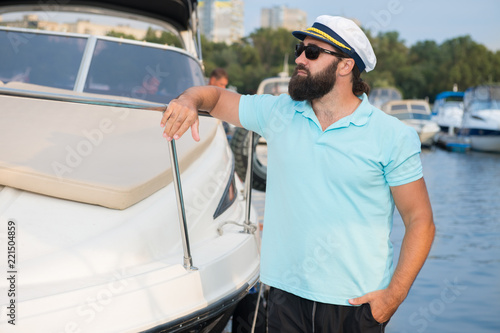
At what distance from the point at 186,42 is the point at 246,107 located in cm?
466

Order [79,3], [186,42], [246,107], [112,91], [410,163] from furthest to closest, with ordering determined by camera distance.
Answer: [186,42]
[79,3]
[112,91]
[246,107]
[410,163]

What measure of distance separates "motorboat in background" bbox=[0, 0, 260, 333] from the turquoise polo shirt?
570 millimetres

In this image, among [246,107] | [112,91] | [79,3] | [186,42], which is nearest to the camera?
[246,107]

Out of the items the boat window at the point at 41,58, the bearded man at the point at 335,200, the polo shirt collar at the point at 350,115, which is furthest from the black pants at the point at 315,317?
the boat window at the point at 41,58

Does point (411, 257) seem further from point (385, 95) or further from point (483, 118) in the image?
point (385, 95)

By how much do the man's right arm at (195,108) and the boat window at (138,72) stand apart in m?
1.83

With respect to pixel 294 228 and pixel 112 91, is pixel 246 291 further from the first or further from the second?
pixel 112 91

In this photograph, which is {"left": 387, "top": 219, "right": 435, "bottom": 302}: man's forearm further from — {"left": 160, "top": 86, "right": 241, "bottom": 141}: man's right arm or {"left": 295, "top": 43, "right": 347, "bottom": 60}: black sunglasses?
{"left": 160, "top": 86, "right": 241, "bottom": 141}: man's right arm

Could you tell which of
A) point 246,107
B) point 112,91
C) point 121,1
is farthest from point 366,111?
point 121,1

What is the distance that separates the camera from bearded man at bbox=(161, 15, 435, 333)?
88.6 inches

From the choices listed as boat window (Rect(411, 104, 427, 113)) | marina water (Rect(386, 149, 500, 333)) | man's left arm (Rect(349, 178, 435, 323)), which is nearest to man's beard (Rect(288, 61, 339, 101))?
man's left arm (Rect(349, 178, 435, 323))

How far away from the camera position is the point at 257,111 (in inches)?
102

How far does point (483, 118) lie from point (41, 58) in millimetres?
23412

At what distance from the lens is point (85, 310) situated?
2318 millimetres
